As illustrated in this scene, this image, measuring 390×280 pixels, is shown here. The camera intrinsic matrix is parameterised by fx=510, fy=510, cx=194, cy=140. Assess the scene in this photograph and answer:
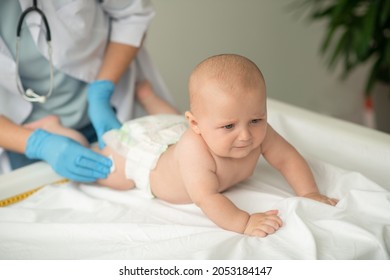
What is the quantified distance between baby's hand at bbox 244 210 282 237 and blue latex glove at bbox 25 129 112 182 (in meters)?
0.45

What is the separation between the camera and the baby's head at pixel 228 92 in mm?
971

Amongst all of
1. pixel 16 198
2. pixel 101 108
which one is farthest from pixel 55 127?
pixel 16 198

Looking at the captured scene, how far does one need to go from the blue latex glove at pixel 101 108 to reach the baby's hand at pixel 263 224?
1.82 feet

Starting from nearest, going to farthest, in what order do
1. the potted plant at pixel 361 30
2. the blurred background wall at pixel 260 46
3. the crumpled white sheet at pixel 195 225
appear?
the crumpled white sheet at pixel 195 225 < the blurred background wall at pixel 260 46 < the potted plant at pixel 361 30

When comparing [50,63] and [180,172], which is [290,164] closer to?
[180,172]

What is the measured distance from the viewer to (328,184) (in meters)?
1.20

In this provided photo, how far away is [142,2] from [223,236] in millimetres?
828

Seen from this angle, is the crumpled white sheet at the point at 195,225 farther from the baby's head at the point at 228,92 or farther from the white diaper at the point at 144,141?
the baby's head at the point at 228,92

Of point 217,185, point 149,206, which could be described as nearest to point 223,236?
point 217,185

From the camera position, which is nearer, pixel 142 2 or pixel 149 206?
pixel 149 206

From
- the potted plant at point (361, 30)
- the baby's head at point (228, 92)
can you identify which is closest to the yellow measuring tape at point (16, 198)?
the baby's head at point (228, 92)

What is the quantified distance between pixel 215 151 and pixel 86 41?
2.05 ft
